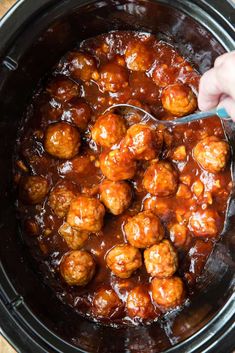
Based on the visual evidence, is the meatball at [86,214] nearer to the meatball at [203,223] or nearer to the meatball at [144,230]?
the meatball at [144,230]

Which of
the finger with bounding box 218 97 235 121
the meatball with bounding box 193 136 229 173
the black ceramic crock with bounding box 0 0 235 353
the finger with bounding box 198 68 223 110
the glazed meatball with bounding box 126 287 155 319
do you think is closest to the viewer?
the finger with bounding box 198 68 223 110

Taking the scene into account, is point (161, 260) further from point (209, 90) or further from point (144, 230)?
point (209, 90)

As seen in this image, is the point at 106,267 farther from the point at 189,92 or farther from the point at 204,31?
the point at 204,31

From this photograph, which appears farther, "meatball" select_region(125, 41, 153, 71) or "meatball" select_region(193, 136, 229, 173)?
"meatball" select_region(125, 41, 153, 71)

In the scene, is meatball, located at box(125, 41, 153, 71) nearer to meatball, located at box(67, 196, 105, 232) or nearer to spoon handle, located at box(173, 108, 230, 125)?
spoon handle, located at box(173, 108, 230, 125)

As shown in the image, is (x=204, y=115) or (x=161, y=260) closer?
(x=204, y=115)

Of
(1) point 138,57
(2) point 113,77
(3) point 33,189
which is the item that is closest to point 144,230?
(3) point 33,189

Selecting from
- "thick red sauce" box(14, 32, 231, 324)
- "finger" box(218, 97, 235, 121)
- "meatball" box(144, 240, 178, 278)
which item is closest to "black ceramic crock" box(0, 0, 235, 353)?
"thick red sauce" box(14, 32, 231, 324)
